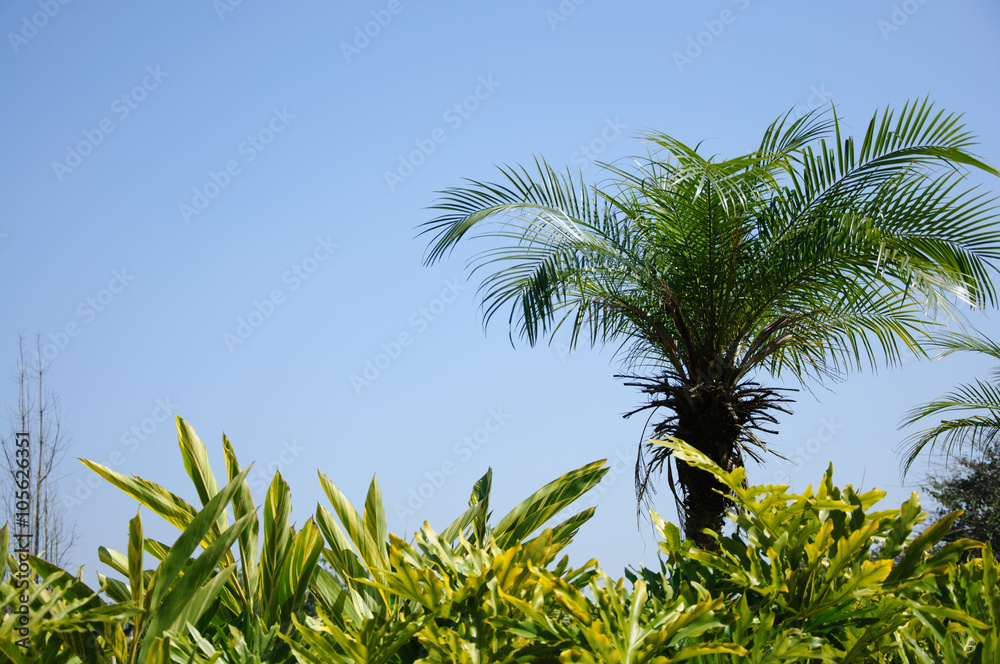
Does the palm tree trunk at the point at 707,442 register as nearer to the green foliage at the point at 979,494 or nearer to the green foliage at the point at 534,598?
the green foliage at the point at 534,598

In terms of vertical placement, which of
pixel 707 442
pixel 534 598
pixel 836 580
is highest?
pixel 707 442

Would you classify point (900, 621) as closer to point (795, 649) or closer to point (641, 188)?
point (795, 649)

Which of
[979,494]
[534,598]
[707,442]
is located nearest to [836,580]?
[534,598]

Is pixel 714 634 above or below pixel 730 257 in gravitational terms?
below

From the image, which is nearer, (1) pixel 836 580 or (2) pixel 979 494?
(1) pixel 836 580

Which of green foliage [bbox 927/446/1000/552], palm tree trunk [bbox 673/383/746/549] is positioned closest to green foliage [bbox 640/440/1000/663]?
palm tree trunk [bbox 673/383/746/549]

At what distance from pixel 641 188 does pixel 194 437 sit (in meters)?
5.87

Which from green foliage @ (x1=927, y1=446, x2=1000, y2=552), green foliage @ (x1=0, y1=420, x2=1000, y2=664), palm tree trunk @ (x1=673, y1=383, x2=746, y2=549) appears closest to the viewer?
green foliage @ (x1=0, y1=420, x2=1000, y2=664)

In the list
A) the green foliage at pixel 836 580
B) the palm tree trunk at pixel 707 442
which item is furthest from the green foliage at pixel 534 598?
the palm tree trunk at pixel 707 442

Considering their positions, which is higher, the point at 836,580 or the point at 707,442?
the point at 707,442

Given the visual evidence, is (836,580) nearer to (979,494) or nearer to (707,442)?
(707,442)

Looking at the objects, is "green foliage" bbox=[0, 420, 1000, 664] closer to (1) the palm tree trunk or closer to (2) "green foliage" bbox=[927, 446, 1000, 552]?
(1) the palm tree trunk

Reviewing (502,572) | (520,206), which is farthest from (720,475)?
(520,206)

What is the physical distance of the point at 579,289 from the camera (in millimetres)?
7535
